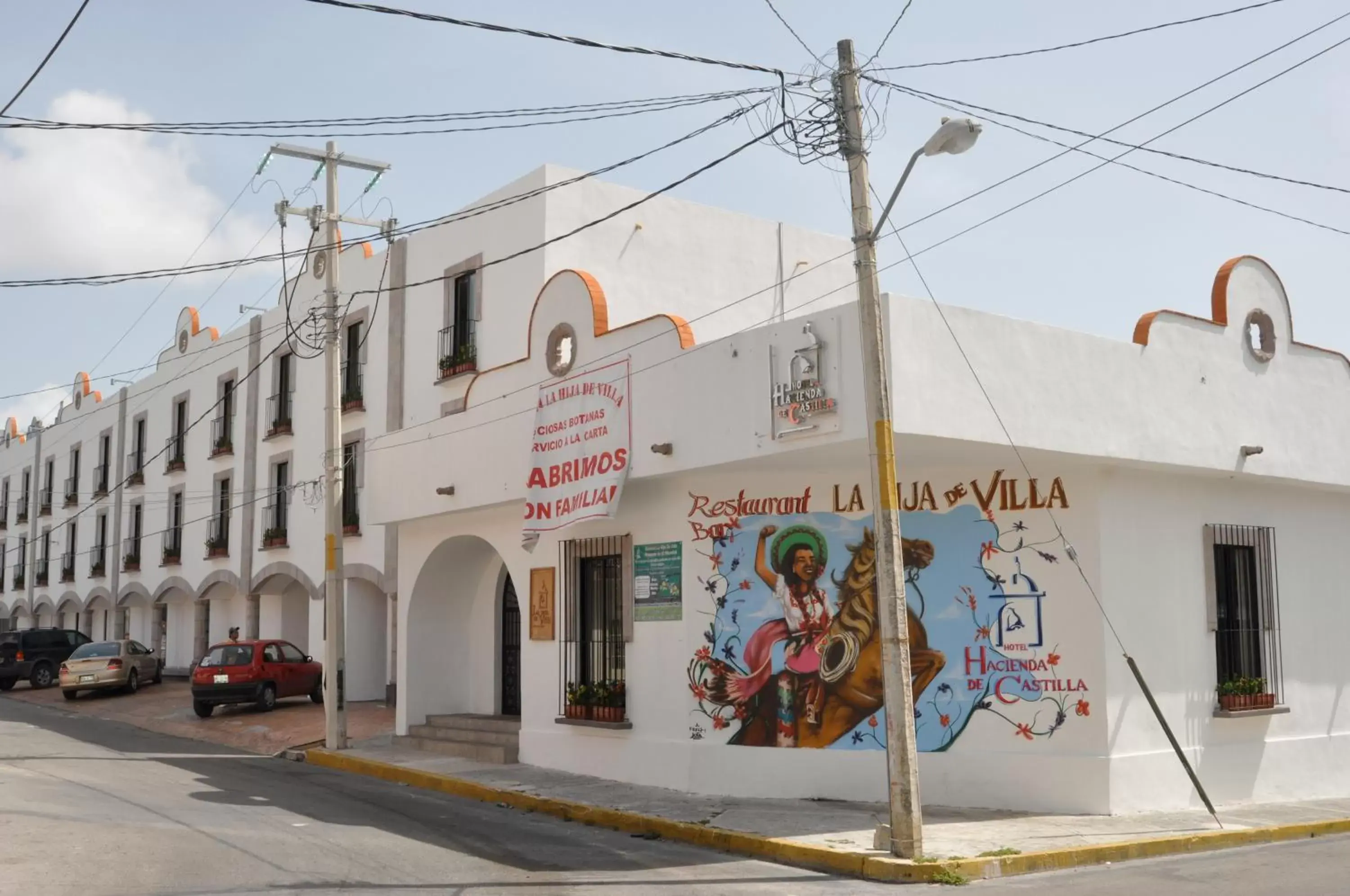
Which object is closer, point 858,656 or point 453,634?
point 858,656

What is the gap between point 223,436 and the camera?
34625 mm

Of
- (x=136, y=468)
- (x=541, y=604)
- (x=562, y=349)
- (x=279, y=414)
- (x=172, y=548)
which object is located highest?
(x=279, y=414)

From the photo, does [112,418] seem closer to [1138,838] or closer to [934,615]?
[934,615]

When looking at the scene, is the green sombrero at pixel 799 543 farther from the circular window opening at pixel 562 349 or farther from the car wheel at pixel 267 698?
the car wheel at pixel 267 698

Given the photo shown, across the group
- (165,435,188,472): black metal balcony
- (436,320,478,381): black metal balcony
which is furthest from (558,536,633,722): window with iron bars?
(165,435,188,472): black metal balcony

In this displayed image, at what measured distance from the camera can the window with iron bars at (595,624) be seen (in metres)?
15.2

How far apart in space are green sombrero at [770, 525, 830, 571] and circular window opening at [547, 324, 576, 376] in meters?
3.91

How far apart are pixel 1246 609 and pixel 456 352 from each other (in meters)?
15.2

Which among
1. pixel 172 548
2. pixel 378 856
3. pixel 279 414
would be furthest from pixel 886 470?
pixel 172 548

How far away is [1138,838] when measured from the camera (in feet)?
36.9

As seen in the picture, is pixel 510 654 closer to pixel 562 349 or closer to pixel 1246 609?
pixel 562 349

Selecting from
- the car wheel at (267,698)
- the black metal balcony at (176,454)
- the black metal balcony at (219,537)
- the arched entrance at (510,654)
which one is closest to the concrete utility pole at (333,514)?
the arched entrance at (510,654)

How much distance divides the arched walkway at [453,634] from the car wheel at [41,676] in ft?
63.0

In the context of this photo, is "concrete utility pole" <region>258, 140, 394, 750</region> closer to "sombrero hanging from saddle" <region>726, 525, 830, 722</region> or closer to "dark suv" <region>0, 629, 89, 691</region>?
"sombrero hanging from saddle" <region>726, 525, 830, 722</region>
